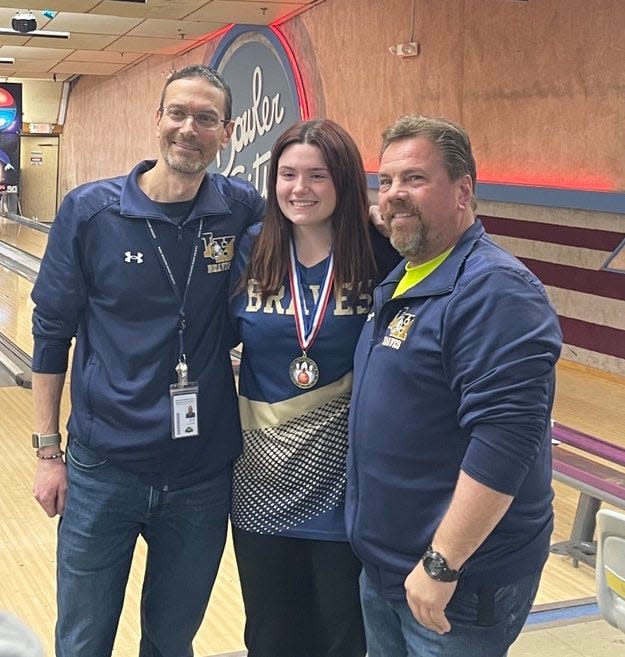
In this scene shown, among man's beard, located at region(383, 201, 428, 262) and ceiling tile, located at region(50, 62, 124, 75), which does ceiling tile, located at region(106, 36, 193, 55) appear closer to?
ceiling tile, located at region(50, 62, 124, 75)

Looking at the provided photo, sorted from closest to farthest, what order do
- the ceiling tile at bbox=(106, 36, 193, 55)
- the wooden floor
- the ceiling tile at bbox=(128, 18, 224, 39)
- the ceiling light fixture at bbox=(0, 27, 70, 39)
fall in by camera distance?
the wooden floor < the ceiling tile at bbox=(128, 18, 224, 39) < the ceiling light fixture at bbox=(0, 27, 70, 39) < the ceiling tile at bbox=(106, 36, 193, 55)

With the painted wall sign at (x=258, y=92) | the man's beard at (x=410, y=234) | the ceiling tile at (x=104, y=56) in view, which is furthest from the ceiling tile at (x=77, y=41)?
the man's beard at (x=410, y=234)

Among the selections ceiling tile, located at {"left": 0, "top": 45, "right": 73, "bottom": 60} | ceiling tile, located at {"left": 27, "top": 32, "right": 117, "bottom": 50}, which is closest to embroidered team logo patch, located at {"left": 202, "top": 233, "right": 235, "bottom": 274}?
ceiling tile, located at {"left": 27, "top": 32, "right": 117, "bottom": 50}

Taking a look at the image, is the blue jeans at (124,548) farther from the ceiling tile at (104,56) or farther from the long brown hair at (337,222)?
the ceiling tile at (104,56)

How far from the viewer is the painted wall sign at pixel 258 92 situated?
37.2 ft

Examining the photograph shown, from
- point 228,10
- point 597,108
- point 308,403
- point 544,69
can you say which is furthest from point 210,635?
point 228,10

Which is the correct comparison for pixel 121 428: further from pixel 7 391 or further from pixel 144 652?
pixel 7 391

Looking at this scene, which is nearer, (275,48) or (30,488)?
(30,488)

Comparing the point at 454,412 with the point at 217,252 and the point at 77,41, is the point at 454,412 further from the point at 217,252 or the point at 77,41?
the point at 77,41

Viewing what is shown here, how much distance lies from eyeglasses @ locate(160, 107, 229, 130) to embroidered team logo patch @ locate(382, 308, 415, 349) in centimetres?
62

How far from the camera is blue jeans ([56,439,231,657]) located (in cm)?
197

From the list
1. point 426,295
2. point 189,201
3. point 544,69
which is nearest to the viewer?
point 426,295

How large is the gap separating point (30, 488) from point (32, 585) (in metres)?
1.09

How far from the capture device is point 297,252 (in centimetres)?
191
